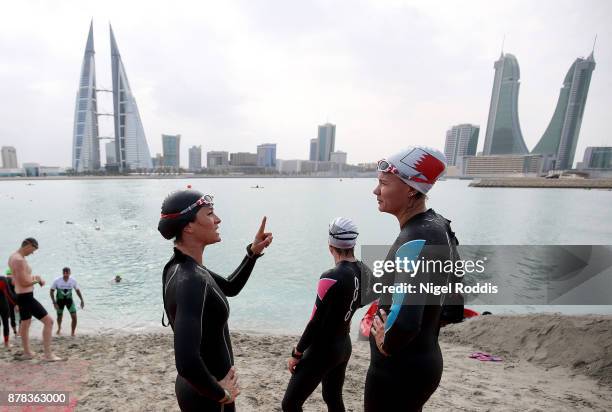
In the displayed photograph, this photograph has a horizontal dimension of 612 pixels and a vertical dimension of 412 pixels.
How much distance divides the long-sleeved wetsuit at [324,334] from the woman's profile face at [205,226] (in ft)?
4.09

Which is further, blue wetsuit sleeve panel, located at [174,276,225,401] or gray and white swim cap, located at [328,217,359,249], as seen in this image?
gray and white swim cap, located at [328,217,359,249]

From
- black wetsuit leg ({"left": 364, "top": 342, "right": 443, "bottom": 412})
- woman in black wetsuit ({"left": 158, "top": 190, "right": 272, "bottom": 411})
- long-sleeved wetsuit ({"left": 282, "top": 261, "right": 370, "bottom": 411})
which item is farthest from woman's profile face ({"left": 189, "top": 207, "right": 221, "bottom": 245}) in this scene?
black wetsuit leg ({"left": 364, "top": 342, "right": 443, "bottom": 412})

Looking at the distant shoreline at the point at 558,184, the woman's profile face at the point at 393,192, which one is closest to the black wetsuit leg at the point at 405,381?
the woman's profile face at the point at 393,192

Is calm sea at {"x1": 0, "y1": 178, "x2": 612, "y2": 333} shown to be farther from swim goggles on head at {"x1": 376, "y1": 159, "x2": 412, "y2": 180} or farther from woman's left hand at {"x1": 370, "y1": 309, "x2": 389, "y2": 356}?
swim goggles on head at {"x1": 376, "y1": 159, "x2": 412, "y2": 180}

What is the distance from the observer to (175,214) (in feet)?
7.80

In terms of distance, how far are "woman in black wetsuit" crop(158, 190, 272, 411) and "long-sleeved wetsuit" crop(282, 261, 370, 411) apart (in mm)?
841

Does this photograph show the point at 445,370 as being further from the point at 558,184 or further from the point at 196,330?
the point at 558,184

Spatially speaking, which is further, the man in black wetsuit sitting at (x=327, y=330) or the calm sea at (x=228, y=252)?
the calm sea at (x=228, y=252)

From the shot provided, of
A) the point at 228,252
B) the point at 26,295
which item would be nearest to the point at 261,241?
the point at 26,295

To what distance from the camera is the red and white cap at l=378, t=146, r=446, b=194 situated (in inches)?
89.0

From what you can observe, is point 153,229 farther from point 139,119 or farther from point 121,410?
point 139,119

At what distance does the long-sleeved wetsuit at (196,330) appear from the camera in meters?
1.97

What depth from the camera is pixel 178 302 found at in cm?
207

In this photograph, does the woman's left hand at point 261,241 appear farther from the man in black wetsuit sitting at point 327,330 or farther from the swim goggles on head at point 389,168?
the swim goggles on head at point 389,168
